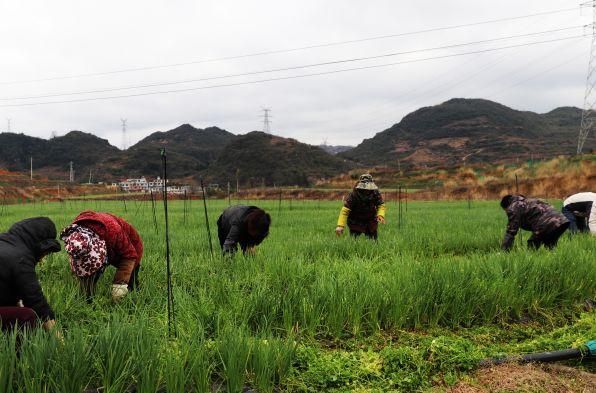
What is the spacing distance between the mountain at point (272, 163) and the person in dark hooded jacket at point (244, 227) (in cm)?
5699

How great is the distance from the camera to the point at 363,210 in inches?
264

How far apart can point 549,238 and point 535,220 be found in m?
0.35

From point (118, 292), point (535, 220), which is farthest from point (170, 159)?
point (118, 292)

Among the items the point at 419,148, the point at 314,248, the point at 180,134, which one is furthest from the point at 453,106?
the point at 314,248

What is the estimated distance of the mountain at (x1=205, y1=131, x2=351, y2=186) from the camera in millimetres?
68250

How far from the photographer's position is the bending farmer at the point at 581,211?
22.0 feet

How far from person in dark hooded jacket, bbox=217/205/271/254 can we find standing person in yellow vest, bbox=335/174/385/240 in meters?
1.96

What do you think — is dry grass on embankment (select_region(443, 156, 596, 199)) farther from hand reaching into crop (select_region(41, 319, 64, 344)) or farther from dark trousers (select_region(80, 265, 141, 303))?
hand reaching into crop (select_region(41, 319, 64, 344))

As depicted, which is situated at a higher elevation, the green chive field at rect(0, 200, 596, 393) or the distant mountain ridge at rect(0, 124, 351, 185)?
the distant mountain ridge at rect(0, 124, 351, 185)

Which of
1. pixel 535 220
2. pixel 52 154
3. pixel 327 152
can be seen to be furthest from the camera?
pixel 52 154

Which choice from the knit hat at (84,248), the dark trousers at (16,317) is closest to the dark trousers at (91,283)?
the knit hat at (84,248)

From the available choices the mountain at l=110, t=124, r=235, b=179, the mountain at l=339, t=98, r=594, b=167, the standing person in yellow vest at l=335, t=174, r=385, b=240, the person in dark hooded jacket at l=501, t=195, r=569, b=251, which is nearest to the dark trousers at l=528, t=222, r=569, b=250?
the person in dark hooded jacket at l=501, t=195, r=569, b=251

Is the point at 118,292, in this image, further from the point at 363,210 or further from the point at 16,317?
the point at 363,210

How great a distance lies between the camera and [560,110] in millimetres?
133375
